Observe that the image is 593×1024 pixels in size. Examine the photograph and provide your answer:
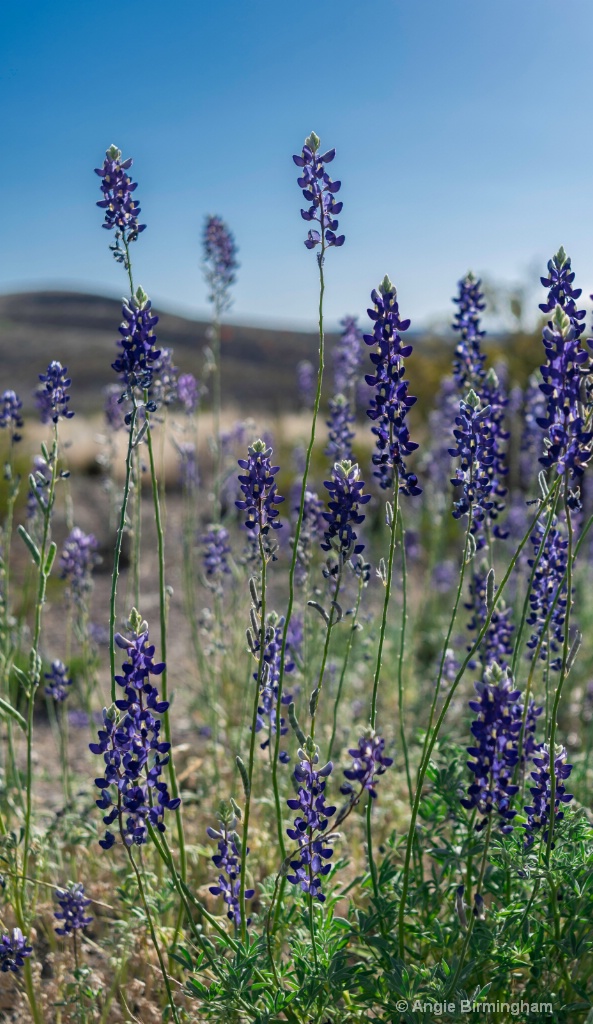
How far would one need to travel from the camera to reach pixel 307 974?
210 centimetres

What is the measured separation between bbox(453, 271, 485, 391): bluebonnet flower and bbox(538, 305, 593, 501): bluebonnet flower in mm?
989

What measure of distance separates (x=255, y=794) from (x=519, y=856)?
2.08 metres

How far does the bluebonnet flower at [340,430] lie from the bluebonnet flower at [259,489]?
1.27 m

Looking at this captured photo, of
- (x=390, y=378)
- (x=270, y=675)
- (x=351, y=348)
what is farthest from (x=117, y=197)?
(x=351, y=348)

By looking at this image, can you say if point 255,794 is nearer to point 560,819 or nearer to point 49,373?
point 560,819

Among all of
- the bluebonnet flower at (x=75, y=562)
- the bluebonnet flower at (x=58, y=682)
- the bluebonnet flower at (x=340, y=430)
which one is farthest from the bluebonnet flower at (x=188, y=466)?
the bluebonnet flower at (x=58, y=682)

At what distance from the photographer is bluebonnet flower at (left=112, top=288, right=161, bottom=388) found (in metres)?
2.14

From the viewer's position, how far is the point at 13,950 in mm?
2381

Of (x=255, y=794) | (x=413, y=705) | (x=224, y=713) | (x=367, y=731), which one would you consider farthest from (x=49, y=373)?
(x=413, y=705)

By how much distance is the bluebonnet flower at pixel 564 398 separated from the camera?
1881 mm

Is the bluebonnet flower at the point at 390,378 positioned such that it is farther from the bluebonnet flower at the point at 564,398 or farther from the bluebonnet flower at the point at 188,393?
the bluebonnet flower at the point at 188,393

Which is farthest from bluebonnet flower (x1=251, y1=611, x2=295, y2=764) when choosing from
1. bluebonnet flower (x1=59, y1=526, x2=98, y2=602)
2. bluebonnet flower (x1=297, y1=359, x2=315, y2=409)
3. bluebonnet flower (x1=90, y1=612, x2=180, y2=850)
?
bluebonnet flower (x1=297, y1=359, x2=315, y2=409)

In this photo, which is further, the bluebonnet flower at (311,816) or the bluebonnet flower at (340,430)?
the bluebonnet flower at (340,430)

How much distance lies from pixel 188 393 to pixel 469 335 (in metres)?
1.78
